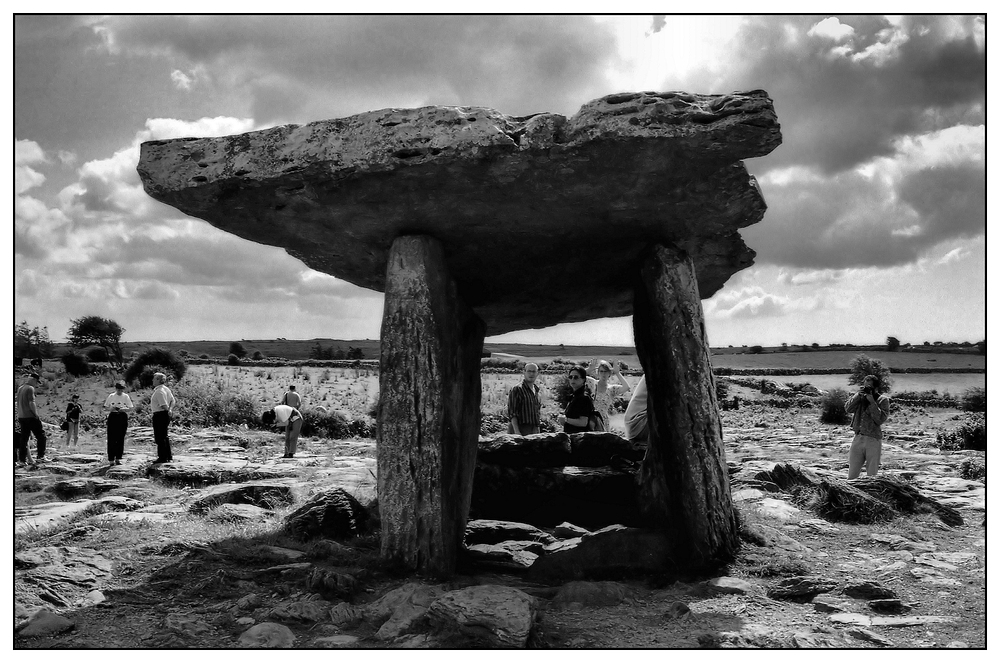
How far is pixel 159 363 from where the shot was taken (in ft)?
124

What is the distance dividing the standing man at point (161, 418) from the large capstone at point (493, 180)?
→ 17.5 feet

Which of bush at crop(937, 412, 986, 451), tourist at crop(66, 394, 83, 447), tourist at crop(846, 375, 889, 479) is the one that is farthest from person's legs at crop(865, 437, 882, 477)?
tourist at crop(66, 394, 83, 447)

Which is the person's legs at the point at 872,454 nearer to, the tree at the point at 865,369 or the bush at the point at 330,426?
the bush at the point at 330,426

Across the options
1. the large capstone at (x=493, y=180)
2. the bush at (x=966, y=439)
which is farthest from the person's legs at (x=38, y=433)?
the bush at (x=966, y=439)

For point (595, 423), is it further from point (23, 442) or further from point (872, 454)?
point (23, 442)

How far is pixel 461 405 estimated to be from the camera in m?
6.70

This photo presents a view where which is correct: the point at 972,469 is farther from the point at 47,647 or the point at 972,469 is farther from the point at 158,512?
the point at 47,647

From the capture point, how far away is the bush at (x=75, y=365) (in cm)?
3792

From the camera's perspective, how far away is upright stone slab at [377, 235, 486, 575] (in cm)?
533

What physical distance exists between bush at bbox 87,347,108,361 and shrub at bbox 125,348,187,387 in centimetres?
766

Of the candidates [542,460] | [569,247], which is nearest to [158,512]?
[542,460]

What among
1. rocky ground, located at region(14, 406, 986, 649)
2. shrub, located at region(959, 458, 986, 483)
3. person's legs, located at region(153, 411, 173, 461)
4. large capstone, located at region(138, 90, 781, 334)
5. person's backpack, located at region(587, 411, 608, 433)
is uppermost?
large capstone, located at region(138, 90, 781, 334)

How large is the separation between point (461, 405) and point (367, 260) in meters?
1.58

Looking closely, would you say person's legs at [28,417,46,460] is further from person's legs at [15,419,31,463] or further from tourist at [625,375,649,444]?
tourist at [625,375,649,444]
